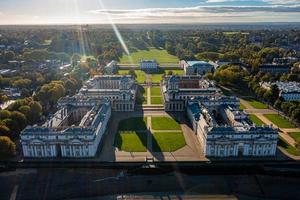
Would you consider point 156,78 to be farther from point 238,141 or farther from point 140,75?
point 238,141

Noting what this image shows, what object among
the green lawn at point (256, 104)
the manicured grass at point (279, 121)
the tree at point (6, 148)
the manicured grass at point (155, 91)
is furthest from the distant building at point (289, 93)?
the tree at point (6, 148)

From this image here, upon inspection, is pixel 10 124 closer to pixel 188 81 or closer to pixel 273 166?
pixel 273 166

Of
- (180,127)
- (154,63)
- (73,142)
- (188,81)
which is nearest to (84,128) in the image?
(73,142)

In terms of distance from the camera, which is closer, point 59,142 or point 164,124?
point 59,142

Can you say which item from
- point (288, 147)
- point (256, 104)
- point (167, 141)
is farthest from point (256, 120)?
point (167, 141)

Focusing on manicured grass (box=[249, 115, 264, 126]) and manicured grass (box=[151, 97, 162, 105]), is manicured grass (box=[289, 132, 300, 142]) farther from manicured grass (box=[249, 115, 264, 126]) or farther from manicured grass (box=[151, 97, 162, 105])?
manicured grass (box=[151, 97, 162, 105])

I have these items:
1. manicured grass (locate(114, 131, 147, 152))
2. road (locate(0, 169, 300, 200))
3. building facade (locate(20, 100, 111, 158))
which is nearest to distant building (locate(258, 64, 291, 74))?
manicured grass (locate(114, 131, 147, 152))

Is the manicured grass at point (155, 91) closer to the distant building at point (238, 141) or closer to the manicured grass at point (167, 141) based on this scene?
the manicured grass at point (167, 141)

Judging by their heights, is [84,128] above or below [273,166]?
above
